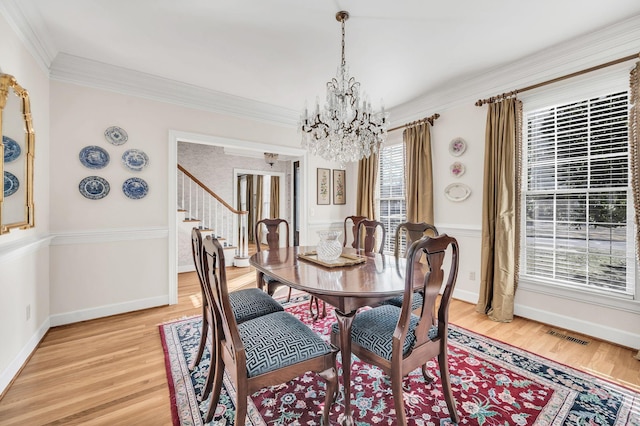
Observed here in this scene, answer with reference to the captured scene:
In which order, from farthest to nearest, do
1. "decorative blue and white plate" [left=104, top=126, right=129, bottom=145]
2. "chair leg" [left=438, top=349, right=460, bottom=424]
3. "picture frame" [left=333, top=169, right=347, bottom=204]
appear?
1. "picture frame" [left=333, top=169, right=347, bottom=204]
2. "decorative blue and white plate" [left=104, top=126, right=129, bottom=145]
3. "chair leg" [left=438, top=349, right=460, bottom=424]

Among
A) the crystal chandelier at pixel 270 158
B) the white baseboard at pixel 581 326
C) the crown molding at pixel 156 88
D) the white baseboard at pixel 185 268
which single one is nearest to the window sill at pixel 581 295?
the white baseboard at pixel 581 326

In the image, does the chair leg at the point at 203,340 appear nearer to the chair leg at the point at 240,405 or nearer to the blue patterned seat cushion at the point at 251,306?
the blue patterned seat cushion at the point at 251,306

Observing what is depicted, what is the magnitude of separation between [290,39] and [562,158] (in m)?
2.81

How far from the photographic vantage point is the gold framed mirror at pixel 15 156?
1.81m

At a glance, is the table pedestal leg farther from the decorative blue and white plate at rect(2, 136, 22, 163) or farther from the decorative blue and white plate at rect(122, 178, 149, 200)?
the decorative blue and white plate at rect(122, 178, 149, 200)

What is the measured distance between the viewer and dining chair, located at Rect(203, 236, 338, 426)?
129cm

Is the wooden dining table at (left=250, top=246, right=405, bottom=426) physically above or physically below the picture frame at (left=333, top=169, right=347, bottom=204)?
below

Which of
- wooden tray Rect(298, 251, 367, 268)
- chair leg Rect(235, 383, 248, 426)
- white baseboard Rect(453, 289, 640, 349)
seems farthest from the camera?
white baseboard Rect(453, 289, 640, 349)

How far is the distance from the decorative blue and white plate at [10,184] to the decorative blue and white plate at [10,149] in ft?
0.34

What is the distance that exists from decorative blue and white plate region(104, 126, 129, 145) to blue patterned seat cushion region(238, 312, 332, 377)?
2.67 meters

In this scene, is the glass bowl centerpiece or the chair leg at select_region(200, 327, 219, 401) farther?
the glass bowl centerpiece

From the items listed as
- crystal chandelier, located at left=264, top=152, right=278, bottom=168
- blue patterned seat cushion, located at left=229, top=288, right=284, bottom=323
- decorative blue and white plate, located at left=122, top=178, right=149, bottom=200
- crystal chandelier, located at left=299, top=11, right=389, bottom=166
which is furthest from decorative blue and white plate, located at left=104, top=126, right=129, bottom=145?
crystal chandelier, located at left=264, top=152, right=278, bottom=168

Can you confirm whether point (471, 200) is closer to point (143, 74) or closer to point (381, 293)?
point (381, 293)

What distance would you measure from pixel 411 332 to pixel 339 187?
3.75 meters
